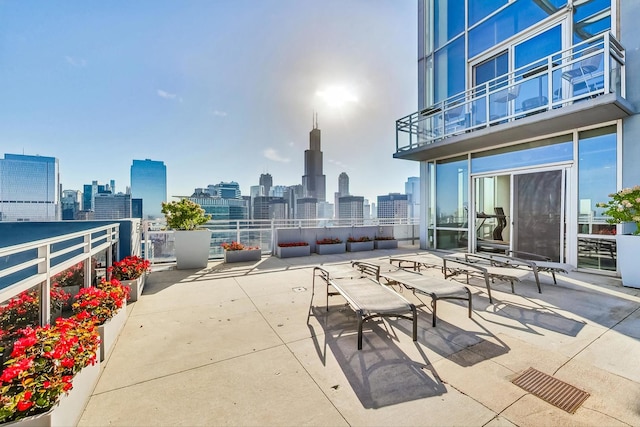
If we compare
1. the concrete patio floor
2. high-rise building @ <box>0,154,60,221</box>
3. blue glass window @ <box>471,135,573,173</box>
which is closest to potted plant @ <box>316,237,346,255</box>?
the concrete patio floor

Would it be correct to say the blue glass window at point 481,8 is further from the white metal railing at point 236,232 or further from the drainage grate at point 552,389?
the drainage grate at point 552,389

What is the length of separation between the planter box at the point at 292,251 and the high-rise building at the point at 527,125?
468 cm

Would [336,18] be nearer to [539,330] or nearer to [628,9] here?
[628,9]

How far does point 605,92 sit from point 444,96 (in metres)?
5.06

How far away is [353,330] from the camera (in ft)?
10.4

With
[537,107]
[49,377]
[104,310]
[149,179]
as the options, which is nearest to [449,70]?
[537,107]

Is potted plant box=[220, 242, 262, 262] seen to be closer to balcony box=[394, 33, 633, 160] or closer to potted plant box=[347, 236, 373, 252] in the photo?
potted plant box=[347, 236, 373, 252]

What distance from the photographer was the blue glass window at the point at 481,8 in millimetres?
8383

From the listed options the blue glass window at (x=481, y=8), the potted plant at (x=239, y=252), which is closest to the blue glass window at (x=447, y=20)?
the blue glass window at (x=481, y=8)

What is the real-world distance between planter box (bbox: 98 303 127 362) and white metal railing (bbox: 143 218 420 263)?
4.02 m

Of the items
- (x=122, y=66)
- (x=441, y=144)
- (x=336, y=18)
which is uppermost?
(x=336, y=18)

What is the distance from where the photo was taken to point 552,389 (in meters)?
2.04

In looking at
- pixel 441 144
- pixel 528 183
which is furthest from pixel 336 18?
pixel 528 183

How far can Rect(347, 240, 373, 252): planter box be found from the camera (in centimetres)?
953
